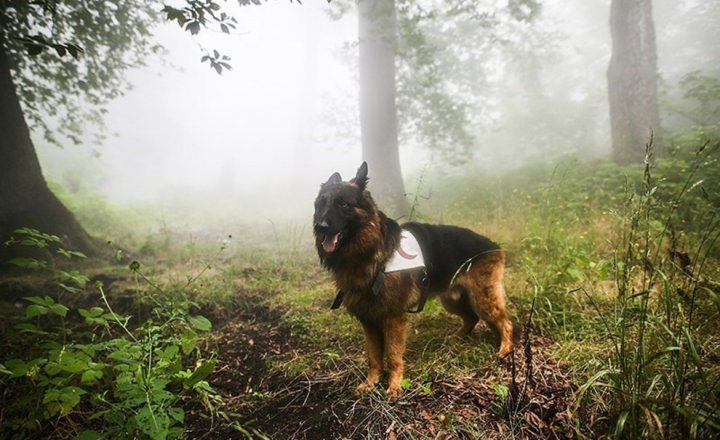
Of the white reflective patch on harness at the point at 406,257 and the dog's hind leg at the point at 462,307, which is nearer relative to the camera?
the white reflective patch on harness at the point at 406,257

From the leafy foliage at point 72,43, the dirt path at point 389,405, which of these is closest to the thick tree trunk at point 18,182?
the leafy foliage at point 72,43

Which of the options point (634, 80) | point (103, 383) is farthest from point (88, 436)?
point (634, 80)

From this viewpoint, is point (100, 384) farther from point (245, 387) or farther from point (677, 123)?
point (677, 123)

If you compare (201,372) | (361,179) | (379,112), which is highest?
(379,112)

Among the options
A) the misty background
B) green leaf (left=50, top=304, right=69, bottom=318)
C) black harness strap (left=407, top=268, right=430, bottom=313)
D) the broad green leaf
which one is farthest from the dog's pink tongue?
the misty background

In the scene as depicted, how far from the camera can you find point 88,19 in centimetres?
538

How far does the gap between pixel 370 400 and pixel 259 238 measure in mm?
7238

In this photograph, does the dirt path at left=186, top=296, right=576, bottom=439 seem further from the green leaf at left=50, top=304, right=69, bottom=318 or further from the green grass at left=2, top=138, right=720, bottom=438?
the green leaf at left=50, top=304, right=69, bottom=318

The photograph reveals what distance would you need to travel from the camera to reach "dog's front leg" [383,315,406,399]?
2.53 m

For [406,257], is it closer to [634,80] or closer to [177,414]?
[177,414]

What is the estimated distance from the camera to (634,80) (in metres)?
6.88

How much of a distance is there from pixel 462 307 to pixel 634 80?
731 cm

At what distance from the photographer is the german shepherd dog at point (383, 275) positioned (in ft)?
8.57

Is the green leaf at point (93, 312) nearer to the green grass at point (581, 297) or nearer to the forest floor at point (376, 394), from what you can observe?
the green grass at point (581, 297)
